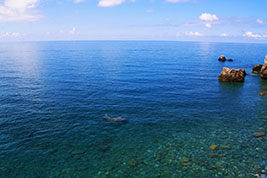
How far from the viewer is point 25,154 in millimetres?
21453

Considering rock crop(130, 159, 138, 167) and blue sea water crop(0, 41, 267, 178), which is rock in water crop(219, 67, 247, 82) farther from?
rock crop(130, 159, 138, 167)

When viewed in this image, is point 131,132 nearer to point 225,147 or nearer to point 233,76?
point 225,147

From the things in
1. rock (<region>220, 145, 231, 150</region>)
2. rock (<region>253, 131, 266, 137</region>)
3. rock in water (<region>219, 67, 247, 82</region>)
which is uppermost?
rock in water (<region>219, 67, 247, 82</region>)

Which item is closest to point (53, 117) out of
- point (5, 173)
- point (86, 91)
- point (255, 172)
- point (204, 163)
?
point (5, 173)

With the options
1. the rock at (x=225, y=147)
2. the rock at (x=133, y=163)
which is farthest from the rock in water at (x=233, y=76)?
the rock at (x=133, y=163)

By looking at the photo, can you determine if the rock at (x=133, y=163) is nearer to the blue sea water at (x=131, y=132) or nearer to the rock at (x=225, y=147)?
the blue sea water at (x=131, y=132)

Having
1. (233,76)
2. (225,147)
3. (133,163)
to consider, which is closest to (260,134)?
(225,147)

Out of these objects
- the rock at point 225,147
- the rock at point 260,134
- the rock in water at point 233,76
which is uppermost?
the rock in water at point 233,76

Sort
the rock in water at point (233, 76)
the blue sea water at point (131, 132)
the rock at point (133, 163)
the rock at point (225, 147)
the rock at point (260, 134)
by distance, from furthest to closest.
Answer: the rock in water at point (233, 76), the rock at point (260, 134), the rock at point (225, 147), the rock at point (133, 163), the blue sea water at point (131, 132)

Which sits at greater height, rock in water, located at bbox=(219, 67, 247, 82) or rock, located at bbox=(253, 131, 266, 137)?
rock in water, located at bbox=(219, 67, 247, 82)

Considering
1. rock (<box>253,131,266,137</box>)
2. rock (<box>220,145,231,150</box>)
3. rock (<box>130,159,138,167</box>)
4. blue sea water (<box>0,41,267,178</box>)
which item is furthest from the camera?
rock (<box>253,131,266,137</box>)

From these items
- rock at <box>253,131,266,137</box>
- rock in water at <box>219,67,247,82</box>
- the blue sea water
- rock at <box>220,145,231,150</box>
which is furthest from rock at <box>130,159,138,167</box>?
rock in water at <box>219,67,247,82</box>

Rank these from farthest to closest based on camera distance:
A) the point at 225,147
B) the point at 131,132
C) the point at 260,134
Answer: the point at 131,132
the point at 260,134
the point at 225,147

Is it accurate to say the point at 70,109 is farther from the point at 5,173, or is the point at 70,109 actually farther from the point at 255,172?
the point at 255,172
